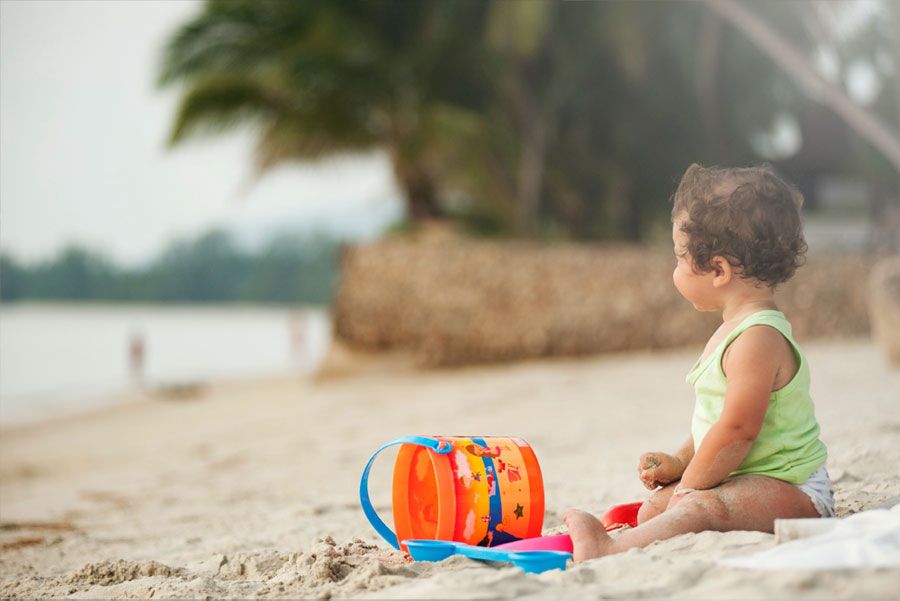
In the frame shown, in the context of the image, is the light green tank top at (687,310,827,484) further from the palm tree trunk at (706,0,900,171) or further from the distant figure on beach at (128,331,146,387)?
the distant figure on beach at (128,331,146,387)

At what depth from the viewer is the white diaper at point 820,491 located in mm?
2332

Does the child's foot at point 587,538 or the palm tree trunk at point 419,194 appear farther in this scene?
the palm tree trunk at point 419,194

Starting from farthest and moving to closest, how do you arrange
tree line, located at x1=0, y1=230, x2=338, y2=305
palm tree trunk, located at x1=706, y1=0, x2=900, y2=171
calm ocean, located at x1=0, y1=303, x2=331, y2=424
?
tree line, located at x1=0, y1=230, x2=338, y2=305 < calm ocean, located at x1=0, y1=303, x2=331, y2=424 < palm tree trunk, located at x1=706, y1=0, x2=900, y2=171

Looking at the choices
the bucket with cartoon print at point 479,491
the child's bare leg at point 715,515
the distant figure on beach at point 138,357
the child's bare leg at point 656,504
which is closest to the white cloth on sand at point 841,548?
the child's bare leg at point 715,515

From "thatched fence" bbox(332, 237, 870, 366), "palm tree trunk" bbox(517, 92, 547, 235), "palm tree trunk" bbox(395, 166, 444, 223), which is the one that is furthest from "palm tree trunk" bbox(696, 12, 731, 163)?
"thatched fence" bbox(332, 237, 870, 366)

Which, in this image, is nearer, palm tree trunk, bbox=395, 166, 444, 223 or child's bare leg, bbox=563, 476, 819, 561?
child's bare leg, bbox=563, 476, 819, 561

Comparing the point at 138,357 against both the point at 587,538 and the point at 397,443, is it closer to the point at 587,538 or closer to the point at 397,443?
the point at 397,443

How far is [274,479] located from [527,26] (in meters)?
9.22

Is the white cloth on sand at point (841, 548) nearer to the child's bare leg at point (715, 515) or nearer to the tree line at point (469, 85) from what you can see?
the child's bare leg at point (715, 515)

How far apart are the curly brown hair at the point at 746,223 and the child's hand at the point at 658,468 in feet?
1.66

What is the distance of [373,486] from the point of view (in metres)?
4.32

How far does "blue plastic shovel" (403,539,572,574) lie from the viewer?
7.25 feet

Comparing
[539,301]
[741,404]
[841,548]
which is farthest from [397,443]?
[539,301]

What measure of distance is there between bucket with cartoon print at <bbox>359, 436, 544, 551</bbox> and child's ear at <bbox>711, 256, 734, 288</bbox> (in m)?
0.72
